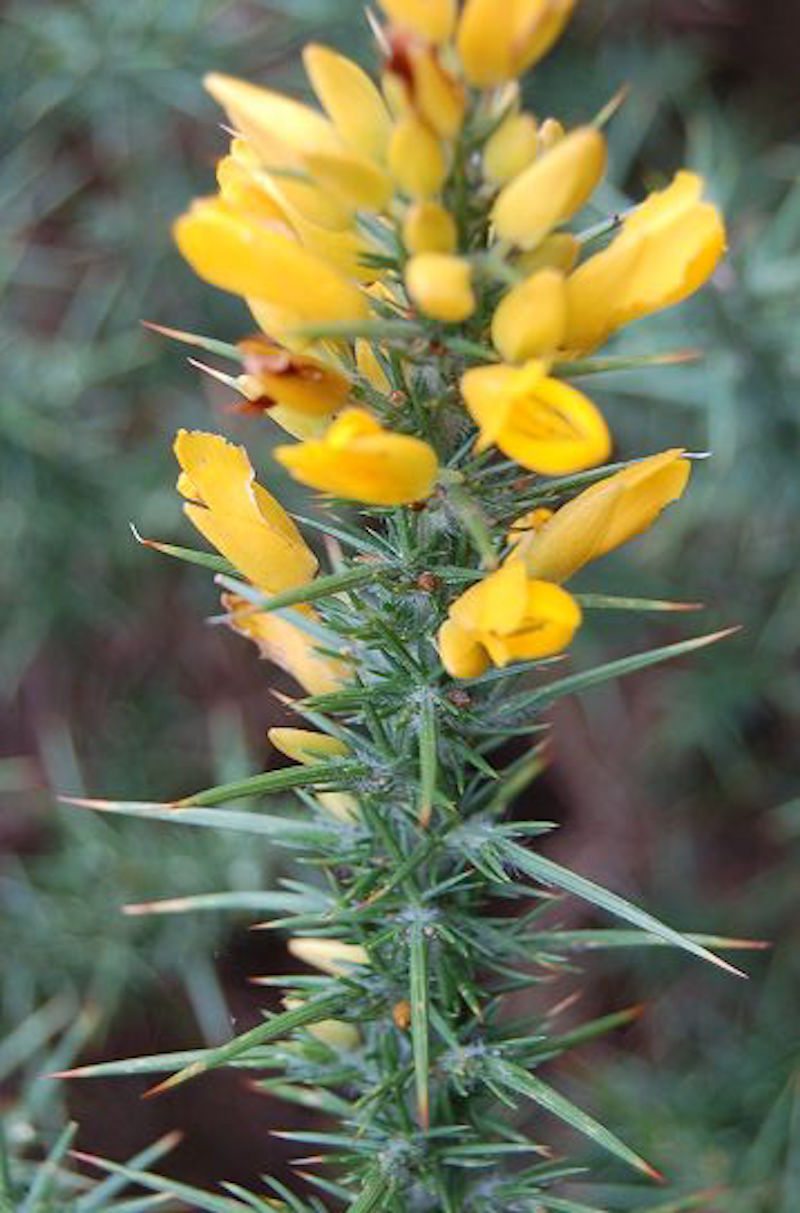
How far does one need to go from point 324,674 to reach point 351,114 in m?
0.43

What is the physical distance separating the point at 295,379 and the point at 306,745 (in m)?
0.33

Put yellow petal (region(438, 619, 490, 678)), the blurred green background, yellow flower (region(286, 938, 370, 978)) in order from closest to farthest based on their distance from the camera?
yellow petal (region(438, 619, 490, 678)) < yellow flower (region(286, 938, 370, 978)) < the blurred green background

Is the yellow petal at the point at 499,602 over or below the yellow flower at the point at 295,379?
below

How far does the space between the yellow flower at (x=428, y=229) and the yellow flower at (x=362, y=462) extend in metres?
0.10

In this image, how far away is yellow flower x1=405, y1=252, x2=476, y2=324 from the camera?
29.1 inches

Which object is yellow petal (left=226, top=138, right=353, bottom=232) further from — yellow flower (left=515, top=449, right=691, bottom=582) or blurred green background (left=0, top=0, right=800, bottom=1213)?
blurred green background (left=0, top=0, right=800, bottom=1213)

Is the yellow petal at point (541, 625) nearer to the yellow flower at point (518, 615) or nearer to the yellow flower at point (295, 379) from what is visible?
the yellow flower at point (518, 615)

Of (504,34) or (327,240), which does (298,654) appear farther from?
(504,34)

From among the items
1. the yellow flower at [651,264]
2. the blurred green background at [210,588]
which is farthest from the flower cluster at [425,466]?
the blurred green background at [210,588]

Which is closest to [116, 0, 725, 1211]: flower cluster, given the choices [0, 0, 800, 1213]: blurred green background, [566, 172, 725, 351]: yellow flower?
[566, 172, 725, 351]: yellow flower

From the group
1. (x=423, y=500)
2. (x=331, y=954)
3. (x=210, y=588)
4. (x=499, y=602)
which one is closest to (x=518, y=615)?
(x=499, y=602)

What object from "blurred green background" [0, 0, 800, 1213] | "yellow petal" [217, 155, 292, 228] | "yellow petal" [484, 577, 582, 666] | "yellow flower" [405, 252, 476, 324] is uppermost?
"yellow petal" [217, 155, 292, 228]

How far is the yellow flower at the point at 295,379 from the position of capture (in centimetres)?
80

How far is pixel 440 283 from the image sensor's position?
741 millimetres
